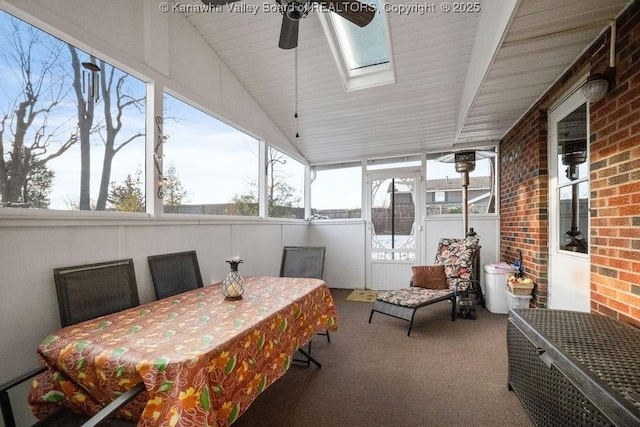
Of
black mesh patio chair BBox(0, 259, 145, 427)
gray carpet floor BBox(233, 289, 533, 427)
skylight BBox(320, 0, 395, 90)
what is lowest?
gray carpet floor BBox(233, 289, 533, 427)

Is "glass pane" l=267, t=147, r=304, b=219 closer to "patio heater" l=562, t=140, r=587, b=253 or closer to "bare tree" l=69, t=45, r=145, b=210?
"bare tree" l=69, t=45, r=145, b=210

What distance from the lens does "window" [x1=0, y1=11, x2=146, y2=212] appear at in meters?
1.61

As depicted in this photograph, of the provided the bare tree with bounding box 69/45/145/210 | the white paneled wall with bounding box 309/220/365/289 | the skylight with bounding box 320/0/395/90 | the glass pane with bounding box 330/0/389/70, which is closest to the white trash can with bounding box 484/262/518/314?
the white paneled wall with bounding box 309/220/365/289

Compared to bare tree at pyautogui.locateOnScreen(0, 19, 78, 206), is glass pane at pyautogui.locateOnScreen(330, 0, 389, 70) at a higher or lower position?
higher

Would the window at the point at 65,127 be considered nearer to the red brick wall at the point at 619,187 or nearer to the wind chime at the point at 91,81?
the wind chime at the point at 91,81

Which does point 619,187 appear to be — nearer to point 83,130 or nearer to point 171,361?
point 171,361

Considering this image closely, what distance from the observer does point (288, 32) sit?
2.14m

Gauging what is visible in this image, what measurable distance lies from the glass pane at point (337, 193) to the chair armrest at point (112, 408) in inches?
181

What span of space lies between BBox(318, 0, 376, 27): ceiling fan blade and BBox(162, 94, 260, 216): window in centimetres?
164

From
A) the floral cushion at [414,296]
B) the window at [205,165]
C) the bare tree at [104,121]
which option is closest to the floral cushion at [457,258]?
the floral cushion at [414,296]

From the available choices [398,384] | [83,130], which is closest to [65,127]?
[83,130]

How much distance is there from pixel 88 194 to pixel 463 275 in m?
3.88

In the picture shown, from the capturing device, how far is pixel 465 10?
8.67 ft

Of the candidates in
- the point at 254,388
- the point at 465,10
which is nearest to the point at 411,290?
the point at 254,388
